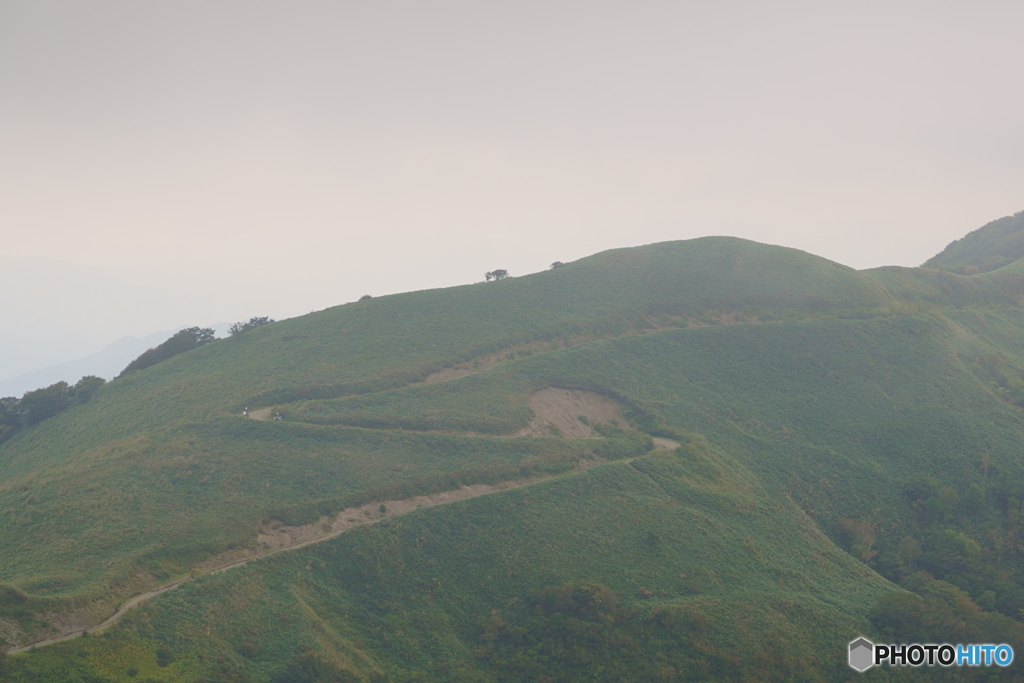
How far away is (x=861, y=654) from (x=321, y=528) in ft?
123

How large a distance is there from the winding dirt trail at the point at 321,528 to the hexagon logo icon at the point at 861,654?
25308 millimetres

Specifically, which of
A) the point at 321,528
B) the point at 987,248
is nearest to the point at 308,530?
the point at 321,528

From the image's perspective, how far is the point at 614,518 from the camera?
181ft

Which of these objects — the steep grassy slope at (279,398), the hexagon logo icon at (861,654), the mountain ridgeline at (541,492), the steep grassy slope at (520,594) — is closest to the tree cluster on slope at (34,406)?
the mountain ridgeline at (541,492)

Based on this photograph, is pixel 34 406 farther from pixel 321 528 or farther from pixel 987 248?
pixel 987 248

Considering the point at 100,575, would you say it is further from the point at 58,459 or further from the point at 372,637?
the point at 58,459

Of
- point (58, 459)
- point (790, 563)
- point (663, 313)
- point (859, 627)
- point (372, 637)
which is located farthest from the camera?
point (663, 313)

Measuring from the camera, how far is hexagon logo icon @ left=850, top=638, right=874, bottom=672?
43194 mm

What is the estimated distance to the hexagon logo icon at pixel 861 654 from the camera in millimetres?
43194

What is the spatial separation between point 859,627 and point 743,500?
15.8 metres

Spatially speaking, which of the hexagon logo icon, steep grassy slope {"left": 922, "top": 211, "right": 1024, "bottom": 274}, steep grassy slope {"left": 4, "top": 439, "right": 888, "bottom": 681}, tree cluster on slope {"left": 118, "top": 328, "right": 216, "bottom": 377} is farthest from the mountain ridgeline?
steep grassy slope {"left": 922, "top": 211, "right": 1024, "bottom": 274}

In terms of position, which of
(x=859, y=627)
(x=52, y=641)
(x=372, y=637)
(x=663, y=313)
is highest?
(x=663, y=313)

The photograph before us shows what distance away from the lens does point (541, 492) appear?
188ft

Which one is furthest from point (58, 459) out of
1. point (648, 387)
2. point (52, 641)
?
point (648, 387)
